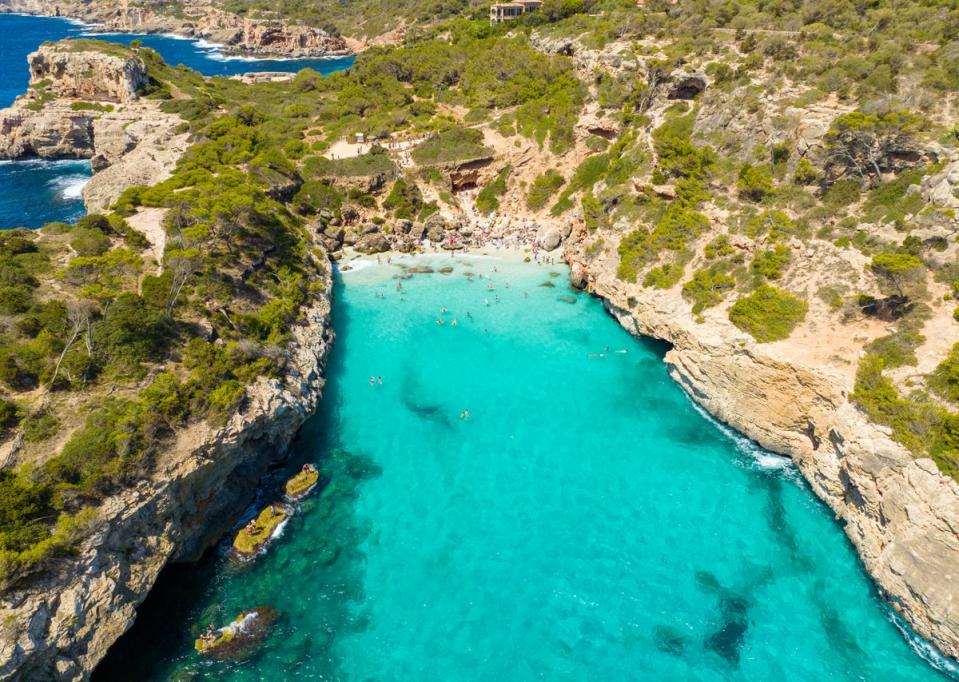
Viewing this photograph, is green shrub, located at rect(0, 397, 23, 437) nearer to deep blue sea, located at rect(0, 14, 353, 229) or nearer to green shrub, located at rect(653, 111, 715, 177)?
deep blue sea, located at rect(0, 14, 353, 229)

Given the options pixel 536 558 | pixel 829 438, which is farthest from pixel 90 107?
pixel 829 438

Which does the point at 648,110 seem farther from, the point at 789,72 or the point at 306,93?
the point at 306,93

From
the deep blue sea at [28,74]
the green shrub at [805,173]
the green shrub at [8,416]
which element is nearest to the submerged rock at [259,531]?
the green shrub at [8,416]

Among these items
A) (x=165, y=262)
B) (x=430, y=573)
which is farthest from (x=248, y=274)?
(x=430, y=573)

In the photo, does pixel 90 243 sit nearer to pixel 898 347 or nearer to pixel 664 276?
pixel 664 276

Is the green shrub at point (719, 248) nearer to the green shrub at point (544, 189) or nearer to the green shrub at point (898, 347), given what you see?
the green shrub at point (898, 347)
